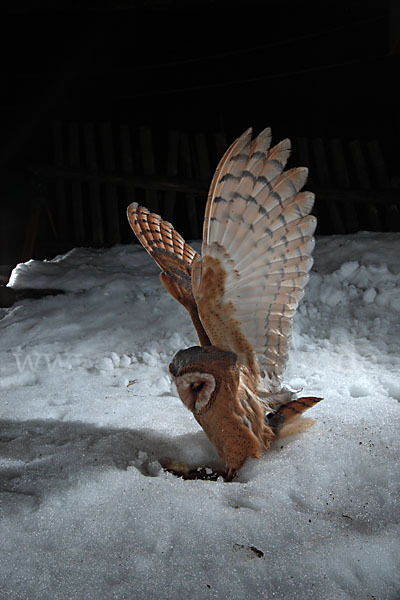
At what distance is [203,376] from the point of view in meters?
1.57

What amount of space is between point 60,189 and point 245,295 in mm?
3927

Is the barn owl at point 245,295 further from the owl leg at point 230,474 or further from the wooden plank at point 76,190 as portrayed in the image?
the wooden plank at point 76,190

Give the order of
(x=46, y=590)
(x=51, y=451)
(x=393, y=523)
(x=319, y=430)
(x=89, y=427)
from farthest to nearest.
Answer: (x=89, y=427) → (x=319, y=430) → (x=51, y=451) → (x=393, y=523) → (x=46, y=590)

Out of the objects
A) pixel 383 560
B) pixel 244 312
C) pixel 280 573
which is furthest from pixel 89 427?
pixel 383 560

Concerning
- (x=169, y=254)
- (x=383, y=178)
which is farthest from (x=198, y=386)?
(x=383, y=178)

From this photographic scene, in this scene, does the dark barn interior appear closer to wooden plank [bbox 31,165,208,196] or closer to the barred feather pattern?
wooden plank [bbox 31,165,208,196]

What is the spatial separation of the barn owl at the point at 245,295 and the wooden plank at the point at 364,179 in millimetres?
3429

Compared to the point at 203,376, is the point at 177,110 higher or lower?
higher

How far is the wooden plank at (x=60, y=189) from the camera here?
5.09m

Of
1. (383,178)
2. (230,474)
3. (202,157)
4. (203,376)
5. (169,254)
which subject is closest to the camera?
(203,376)

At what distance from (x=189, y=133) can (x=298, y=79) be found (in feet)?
4.10

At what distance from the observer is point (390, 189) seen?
487cm

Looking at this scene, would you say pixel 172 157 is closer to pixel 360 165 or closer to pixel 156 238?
pixel 360 165

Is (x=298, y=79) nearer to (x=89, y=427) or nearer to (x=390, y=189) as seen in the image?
(x=390, y=189)
